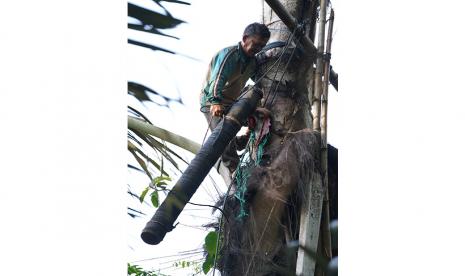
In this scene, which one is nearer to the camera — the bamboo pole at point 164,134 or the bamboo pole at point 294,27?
the bamboo pole at point 164,134

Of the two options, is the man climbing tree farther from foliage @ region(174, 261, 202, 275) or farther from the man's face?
foliage @ region(174, 261, 202, 275)

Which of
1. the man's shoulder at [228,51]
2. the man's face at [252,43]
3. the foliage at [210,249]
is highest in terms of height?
the man's face at [252,43]

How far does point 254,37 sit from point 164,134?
1.70 feet

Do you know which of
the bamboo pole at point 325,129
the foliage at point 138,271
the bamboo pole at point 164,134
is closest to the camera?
the bamboo pole at point 164,134

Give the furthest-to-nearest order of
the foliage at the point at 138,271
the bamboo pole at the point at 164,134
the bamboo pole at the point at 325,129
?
the bamboo pole at the point at 325,129 < the foliage at the point at 138,271 < the bamboo pole at the point at 164,134

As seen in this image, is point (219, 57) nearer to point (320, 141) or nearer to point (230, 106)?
point (230, 106)

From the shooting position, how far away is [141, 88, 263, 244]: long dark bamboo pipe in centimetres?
161

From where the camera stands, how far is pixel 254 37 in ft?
6.66

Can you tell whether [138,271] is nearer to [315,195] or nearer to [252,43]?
[315,195]

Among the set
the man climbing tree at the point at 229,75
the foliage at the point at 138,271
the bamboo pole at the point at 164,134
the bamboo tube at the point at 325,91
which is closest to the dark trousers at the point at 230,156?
the man climbing tree at the point at 229,75

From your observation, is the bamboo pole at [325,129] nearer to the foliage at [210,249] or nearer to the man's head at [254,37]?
the man's head at [254,37]

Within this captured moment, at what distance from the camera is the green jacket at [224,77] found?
2.00 metres

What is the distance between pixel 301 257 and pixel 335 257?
110 millimetres
